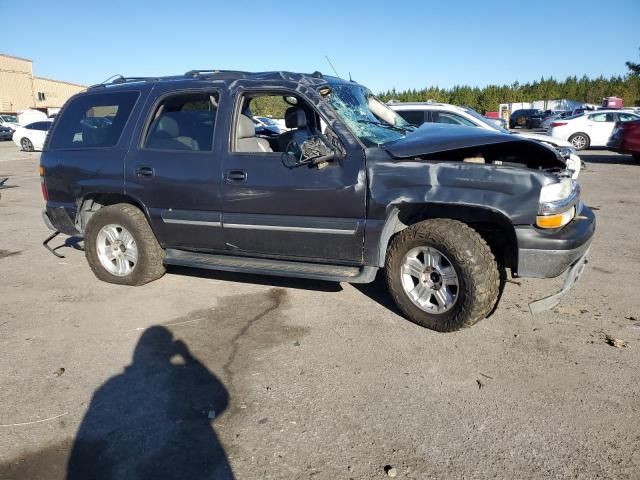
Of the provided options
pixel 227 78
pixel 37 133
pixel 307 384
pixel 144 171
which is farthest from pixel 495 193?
pixel 37 133

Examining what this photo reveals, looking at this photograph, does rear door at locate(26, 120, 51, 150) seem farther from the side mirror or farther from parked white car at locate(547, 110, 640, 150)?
the side mirror

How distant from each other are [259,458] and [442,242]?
6.66 feet

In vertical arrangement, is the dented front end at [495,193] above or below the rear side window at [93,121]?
below

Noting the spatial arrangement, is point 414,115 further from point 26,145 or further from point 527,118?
point 527,118

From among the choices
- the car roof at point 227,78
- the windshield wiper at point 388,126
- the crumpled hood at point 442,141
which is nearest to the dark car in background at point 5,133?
the car roof at point 227,78

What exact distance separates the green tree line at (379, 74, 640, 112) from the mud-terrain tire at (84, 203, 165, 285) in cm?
5515

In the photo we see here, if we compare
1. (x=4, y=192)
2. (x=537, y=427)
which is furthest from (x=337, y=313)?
(x=4, y=192)

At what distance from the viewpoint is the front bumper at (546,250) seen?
3.53 m

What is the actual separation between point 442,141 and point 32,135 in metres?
26.0

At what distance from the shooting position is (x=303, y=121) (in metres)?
4.27

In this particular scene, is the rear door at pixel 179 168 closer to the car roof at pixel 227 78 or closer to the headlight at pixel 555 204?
the car roof at pixel 227 78

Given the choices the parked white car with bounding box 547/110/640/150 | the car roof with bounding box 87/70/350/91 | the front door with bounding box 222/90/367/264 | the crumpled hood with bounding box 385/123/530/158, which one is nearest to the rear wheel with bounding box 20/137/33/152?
the car roof with bounding box 87/70/350/91

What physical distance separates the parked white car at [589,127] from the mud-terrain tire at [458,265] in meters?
16.8

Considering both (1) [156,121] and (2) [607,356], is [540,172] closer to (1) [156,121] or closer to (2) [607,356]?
(2) [607,356]
